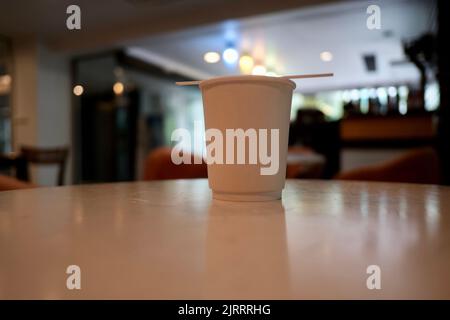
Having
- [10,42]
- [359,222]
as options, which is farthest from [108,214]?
[10,42]

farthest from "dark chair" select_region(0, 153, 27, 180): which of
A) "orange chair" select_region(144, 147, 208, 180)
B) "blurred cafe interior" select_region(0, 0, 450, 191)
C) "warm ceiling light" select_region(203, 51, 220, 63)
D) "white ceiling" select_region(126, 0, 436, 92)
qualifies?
"warm ceiling light" select_region(203, 51, 220, 63)

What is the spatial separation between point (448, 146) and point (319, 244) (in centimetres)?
241

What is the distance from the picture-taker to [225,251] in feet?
0.83

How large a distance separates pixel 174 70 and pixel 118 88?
1.36 meters

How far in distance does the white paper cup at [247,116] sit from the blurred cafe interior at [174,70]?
3.77ft

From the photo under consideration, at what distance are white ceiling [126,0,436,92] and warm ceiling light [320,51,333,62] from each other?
0.08 m

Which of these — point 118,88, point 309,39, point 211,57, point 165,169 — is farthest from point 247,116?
point 211,57

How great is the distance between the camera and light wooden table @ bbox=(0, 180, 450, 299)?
0.19 metres

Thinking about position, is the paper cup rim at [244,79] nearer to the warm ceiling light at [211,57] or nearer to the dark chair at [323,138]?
the dark chair at [323,138]

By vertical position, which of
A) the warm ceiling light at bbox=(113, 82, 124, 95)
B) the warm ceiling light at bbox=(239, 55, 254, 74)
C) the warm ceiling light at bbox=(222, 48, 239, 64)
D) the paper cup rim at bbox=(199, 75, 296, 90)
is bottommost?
the paper cup rim at bbox=(199, 75, 296, 90)

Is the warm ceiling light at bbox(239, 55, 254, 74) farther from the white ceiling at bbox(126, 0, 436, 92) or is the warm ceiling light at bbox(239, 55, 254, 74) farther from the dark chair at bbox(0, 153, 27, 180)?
the dark chair at bbox(0, 153, 27, 180)

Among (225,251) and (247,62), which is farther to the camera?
(247,62)

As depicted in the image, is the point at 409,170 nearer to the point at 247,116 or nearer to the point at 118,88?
the point at 247,116
